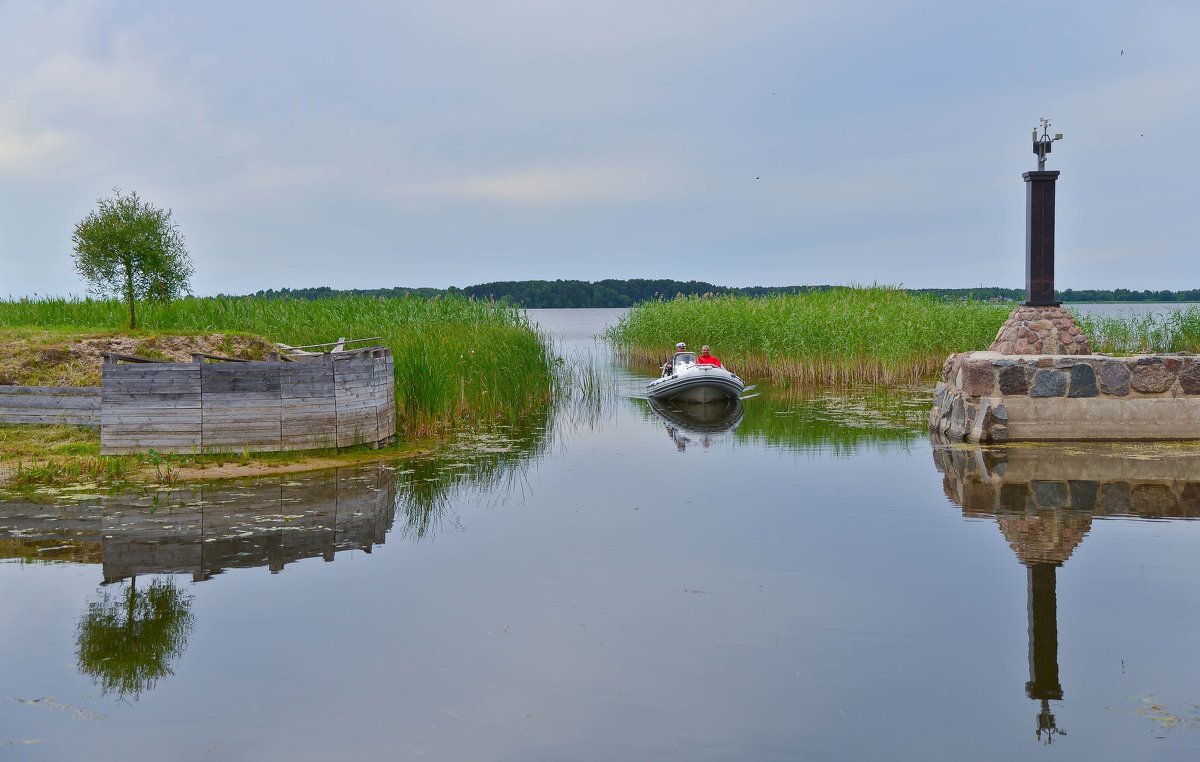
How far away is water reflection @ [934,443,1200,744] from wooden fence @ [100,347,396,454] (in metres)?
8.07

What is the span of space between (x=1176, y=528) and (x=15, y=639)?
9975mm

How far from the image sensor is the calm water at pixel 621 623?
511cm

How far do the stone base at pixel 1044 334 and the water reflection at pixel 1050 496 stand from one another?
172cm

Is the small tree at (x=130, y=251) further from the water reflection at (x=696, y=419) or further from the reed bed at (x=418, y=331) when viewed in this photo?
the water reflection at (x=696, y=419)

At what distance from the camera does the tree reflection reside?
19.2 feet

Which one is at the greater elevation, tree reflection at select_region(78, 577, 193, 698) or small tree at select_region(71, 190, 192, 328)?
small tree at select_region(71, 190, 192, 328)

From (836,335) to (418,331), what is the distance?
11.2 meters

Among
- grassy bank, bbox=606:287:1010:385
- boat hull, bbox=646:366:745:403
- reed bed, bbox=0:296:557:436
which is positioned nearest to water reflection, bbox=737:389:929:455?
boat hull, bbox=646:366:745:403

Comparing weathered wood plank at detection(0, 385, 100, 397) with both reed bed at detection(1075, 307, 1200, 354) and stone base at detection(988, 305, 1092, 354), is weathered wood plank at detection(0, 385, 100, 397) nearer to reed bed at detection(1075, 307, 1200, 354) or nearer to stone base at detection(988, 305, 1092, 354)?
stone base at detection(988, 305, 1092, 354)

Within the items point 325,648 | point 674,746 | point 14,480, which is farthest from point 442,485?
point 674,746

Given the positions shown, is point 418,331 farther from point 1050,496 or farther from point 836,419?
point 1050,496

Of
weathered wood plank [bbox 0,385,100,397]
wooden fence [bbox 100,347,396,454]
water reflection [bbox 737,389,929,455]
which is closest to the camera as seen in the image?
wooden fence [bbox 100,347,396,454]

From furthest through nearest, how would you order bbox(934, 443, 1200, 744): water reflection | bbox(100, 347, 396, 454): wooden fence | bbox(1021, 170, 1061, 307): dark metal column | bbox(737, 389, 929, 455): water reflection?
bbox(1021, 170, 1061, 307): dark metal column, bbox(737, 389, 929, 455): water reflection, bbox(100, 347, 396, 454): wooden fence, bbox(934, 443, 1200, 744): water reflection

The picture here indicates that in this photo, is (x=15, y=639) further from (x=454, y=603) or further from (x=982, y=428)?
(x=982, y=428)
